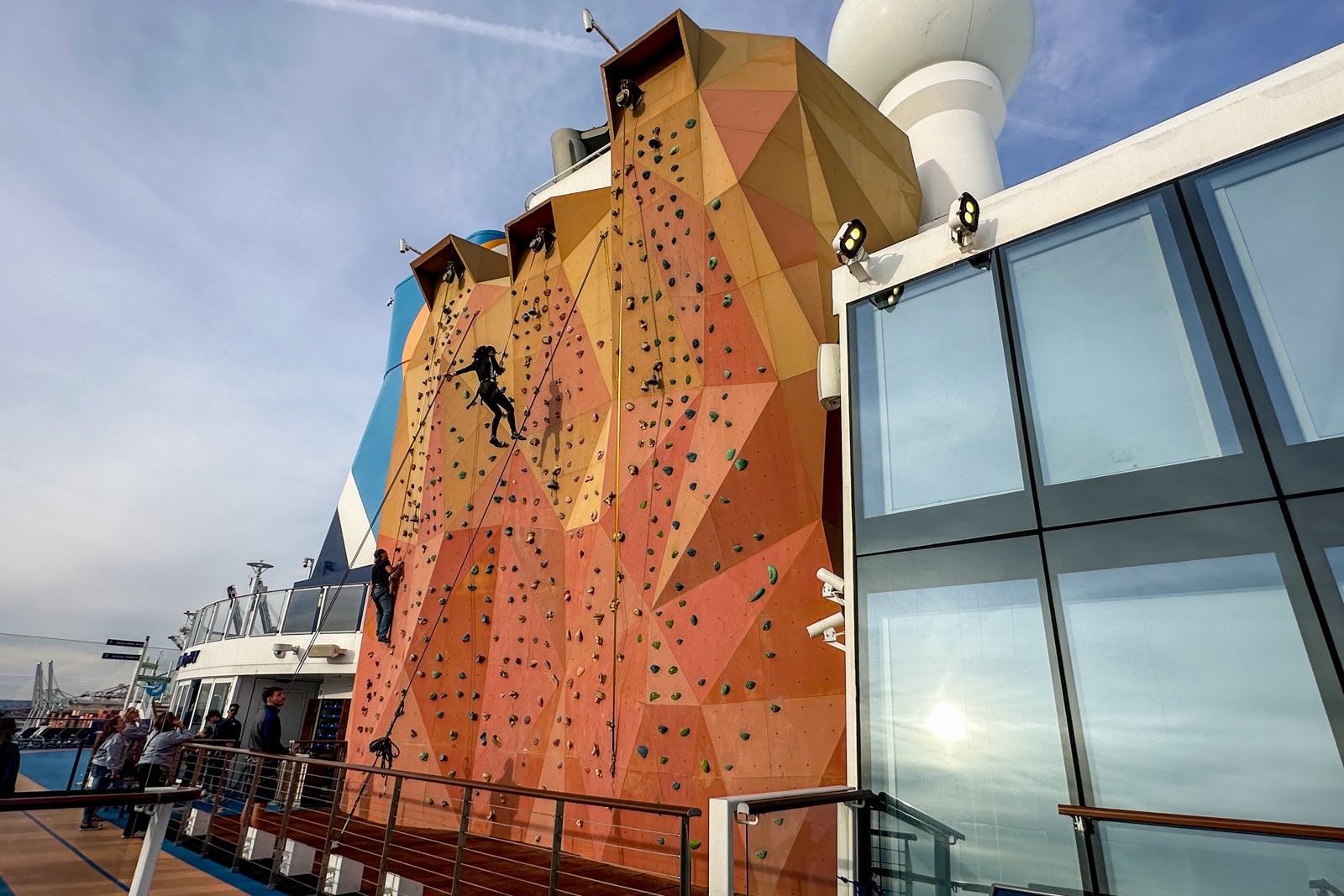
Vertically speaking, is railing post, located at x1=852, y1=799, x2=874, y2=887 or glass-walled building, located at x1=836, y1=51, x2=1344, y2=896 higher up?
glass-walled building, located at x1=836, y1=51, x2=1344, y2=896

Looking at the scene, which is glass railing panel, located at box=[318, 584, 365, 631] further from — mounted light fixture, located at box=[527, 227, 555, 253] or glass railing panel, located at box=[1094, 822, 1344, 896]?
glass railing panel, located at box=[1094, 822, 1344, 896]

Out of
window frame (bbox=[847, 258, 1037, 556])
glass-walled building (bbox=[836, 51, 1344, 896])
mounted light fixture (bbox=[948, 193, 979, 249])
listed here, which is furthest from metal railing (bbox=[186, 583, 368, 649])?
mounted light fixture (bbox=[948, 193, 979, 249])

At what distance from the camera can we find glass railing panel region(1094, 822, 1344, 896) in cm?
254

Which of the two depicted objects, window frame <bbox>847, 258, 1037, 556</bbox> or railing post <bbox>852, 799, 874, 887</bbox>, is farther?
window frame <bbox>847, 258, 1037, 556</bbox>

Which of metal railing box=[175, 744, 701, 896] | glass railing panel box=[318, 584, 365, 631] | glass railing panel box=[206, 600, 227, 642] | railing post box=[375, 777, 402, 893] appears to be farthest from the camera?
glass railing panel box=[206, 600, 227, 642]

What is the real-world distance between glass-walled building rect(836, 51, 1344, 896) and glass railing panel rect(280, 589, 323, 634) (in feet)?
36.3

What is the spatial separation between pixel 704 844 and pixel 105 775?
6.37 m

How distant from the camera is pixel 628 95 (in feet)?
25.5

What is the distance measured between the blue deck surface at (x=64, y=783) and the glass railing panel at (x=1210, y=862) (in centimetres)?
411

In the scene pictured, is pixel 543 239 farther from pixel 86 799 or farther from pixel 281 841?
pixel 86 799

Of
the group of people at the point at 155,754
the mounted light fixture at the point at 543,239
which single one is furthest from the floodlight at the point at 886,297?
the group of people at the point at 155,754

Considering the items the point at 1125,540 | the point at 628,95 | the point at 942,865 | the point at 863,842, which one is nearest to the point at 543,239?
the point at 628,95

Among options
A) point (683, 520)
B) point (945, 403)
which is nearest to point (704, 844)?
point (683, 520)

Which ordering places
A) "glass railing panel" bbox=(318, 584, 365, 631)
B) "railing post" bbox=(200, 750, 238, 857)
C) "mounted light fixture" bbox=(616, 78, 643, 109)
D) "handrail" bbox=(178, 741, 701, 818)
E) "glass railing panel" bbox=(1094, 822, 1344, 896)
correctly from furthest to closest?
1. "glass railing panel" bbox=(318, 584, 365, 631)
2. "mounted light fixture" bbox=(616, 78, 643, 109)
3. "railing post" bbox=(200, 750, 238, 857)
4. "handrail" bbox=(178, 741, 701, 818)
5. "glass railing panel" bbox=(1094, 822, 1344, 896)
